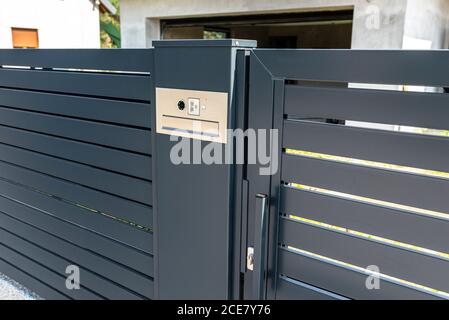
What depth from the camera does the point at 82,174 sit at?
7.60 feet

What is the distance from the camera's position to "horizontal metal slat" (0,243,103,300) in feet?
8.00

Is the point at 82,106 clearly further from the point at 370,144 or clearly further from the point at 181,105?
the point at 370,144

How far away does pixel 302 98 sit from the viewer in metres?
1.50

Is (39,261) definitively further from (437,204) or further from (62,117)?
(437,204)

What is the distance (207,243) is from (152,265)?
422mm

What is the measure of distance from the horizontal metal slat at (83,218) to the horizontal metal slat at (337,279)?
2.44ft

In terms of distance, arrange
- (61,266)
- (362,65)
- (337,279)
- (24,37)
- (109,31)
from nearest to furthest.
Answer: (362,65) < (337,279) < (61,266) < (24,37) < (109,31)

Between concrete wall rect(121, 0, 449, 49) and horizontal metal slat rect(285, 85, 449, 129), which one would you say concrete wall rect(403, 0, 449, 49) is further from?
horizontal metal slat rect(285, 85, 449, 129)

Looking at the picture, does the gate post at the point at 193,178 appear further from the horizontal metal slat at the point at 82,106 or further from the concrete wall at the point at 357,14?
the concrete wall at the point at 357,14

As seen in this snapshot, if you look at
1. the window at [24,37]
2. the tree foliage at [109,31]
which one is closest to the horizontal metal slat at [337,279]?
the window at [24,37]

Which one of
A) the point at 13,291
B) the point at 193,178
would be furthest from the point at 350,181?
the point at 13,291

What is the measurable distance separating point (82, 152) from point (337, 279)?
1.49 metres

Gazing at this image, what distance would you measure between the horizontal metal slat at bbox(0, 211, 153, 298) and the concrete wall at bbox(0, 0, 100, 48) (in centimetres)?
956

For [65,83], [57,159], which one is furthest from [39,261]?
[65,83]
